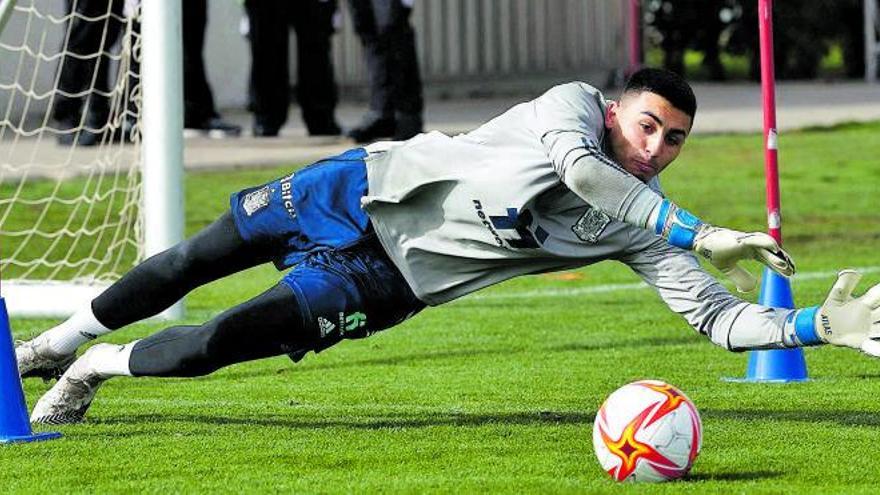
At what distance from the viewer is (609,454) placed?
6.00m

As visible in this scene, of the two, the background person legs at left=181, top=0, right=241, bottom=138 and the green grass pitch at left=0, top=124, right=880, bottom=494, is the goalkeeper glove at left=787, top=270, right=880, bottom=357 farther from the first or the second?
the background person legs at left=181, top=0, right=241, bottom=138

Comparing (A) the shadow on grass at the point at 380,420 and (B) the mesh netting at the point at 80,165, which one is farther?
(B) the mesh netting at the point at 80,165

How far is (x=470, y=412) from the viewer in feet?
24.1

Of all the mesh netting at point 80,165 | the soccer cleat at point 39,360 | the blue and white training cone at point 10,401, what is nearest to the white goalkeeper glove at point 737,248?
the blue and white training cone at point 10,401

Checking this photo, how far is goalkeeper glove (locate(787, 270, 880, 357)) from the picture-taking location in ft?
19.4

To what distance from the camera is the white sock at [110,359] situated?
6.78 meters

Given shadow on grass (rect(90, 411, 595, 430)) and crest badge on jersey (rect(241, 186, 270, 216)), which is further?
shadow on grass (rect(90, 411, 595, 430))

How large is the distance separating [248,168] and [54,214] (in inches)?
84.7

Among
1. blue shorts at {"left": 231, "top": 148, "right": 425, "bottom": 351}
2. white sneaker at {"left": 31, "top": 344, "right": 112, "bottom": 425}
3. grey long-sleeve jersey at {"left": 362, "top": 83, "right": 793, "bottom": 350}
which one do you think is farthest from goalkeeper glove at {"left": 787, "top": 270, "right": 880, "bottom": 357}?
white sneaker at {"left": 31, "top": 344, "right": 112, "bottom": 425}

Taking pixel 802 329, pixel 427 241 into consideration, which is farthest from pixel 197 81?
pixel 802 329

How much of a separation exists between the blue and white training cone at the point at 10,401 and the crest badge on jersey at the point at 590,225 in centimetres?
189

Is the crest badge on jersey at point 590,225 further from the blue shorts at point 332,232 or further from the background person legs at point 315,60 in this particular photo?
the background person legs at point 315,60

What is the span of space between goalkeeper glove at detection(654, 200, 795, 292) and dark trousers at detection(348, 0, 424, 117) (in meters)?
9.87

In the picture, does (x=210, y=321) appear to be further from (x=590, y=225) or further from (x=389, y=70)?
(x=389, y=70)
